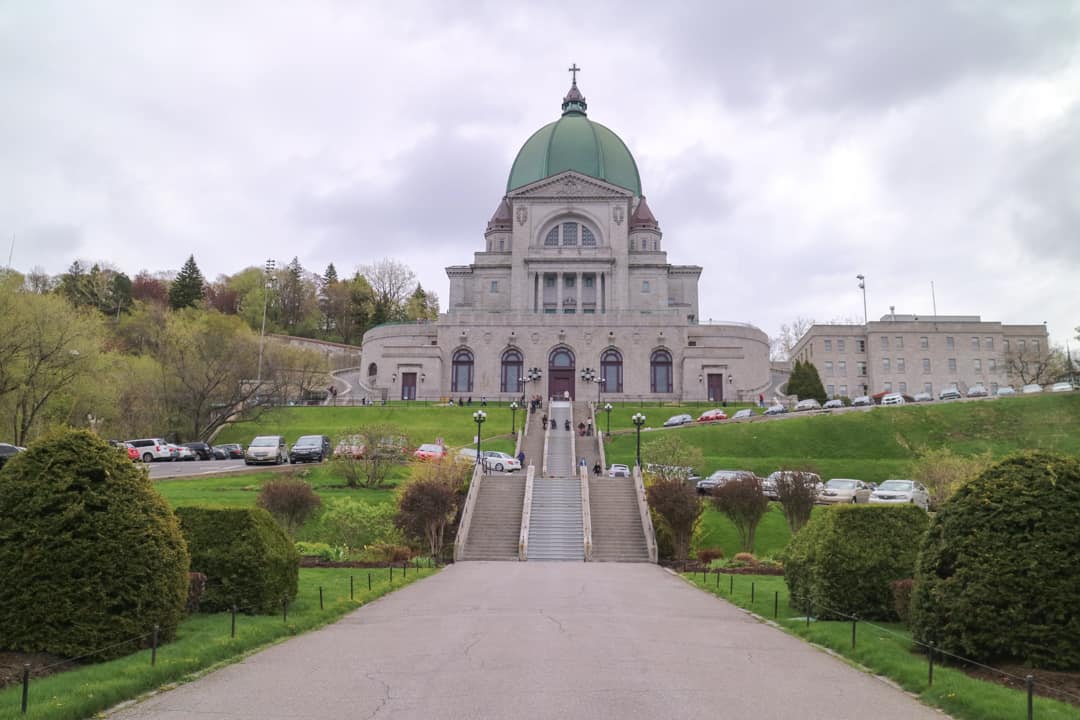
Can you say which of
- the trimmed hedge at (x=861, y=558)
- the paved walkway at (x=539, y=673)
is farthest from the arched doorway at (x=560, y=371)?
the trimmed hedge at (x=861, y=558)

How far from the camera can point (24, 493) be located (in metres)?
11.6

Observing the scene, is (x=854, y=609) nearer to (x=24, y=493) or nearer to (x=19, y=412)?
(x=24, y=493)

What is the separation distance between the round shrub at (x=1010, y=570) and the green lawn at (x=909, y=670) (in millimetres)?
439

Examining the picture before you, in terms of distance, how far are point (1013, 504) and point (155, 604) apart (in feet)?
37.0

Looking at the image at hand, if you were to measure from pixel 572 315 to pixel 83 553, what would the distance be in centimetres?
6245

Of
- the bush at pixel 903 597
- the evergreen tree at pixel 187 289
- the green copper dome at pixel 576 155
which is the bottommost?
the bush at pixel 903 597

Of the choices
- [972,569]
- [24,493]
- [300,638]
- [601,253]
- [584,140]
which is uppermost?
[584,140]

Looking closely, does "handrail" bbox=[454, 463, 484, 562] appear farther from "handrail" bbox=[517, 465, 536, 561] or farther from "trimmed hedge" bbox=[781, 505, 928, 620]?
"trimmed hedge" bbox=[781, 505, 928, 620]

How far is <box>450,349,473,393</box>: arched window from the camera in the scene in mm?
73500

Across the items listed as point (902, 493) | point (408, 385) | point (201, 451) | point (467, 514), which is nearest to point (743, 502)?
point (902, 493)

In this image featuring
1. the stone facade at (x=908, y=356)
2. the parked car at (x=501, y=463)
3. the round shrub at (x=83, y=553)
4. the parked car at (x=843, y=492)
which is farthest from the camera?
the stone facade at (x=908, y=356)

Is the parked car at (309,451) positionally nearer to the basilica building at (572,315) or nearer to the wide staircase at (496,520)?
the wide staircase at (496,520)

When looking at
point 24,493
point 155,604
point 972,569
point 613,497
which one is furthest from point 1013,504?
point 613,497

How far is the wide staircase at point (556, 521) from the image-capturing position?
2794 cm
